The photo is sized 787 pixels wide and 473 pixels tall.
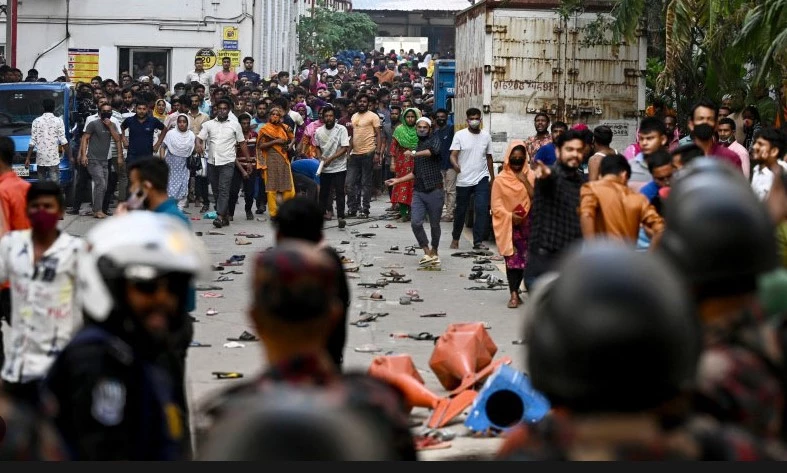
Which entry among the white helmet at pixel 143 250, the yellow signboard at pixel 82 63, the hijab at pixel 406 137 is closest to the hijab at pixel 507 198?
the hijab at pixel 406 137

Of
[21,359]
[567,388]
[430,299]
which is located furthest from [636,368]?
[430,299]

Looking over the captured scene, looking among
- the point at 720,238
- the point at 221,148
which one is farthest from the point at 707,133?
the point at 221,148

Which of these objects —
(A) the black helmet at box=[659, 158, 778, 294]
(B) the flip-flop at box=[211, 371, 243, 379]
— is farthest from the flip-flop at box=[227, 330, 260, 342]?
(A) the black helmet at box=[659, 158, 778, 294]

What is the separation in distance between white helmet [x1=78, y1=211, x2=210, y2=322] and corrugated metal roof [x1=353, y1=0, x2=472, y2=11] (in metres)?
68.6

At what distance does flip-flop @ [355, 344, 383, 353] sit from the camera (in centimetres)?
1084

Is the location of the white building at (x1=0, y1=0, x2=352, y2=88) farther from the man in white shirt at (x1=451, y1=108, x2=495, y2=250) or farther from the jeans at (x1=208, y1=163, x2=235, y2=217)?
the man in white shirt at (x1=451, y1=108, x2=495, y2=250)

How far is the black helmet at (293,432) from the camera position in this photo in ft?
6.47

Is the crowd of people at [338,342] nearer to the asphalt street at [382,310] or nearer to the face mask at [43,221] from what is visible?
the face mask at [43,221]

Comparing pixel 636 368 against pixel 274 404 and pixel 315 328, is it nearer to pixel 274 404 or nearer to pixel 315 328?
pixel 274 404

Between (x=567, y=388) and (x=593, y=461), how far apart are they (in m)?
0.12

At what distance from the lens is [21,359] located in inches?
230

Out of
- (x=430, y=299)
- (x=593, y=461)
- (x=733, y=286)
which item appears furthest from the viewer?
(x=430, y=299)

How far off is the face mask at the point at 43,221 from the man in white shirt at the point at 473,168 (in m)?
11.1

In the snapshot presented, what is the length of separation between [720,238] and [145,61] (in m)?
32.3
